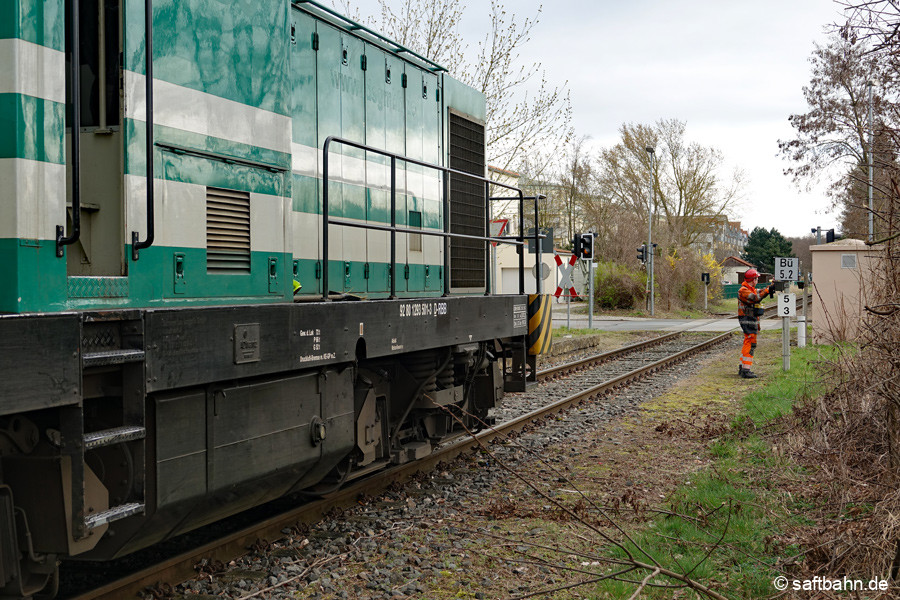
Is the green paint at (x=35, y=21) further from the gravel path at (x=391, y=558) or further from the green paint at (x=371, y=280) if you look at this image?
the gravel path at (x=391, y=558)

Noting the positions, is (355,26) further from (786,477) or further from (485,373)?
(786,477)

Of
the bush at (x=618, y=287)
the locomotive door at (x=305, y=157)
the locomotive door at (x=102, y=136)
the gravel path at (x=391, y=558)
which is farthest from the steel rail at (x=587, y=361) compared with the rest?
the bush at (x=618, y=287)

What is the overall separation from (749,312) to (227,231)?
A: 1102cm

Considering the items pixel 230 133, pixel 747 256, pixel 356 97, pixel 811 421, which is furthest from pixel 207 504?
pixel 747 256

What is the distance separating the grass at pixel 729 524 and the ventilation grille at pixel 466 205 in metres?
3.00

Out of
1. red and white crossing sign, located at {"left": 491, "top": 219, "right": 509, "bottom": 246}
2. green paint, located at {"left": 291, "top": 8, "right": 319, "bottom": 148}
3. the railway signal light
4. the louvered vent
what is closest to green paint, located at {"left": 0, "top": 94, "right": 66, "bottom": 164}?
the louvered vent

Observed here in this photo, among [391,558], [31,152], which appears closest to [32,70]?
[31,152]

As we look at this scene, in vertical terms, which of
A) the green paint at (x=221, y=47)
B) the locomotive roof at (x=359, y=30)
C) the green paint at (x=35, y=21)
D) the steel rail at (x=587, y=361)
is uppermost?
the locomotive roof at (x=359, y=30)

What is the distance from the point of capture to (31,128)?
3.03m

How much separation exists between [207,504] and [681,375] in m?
11.5

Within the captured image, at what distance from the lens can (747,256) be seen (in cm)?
7950

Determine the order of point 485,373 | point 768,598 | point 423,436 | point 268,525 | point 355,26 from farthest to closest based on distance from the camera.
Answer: point 485,373
point 423,436
point 355,26
point 268,525
point 768,598

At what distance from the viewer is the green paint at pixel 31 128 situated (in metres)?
2.98

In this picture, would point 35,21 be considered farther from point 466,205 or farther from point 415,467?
point 466,205
